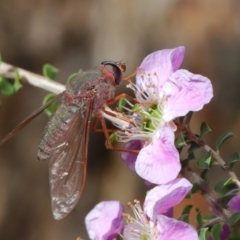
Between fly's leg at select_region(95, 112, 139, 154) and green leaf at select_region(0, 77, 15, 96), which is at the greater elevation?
fly's leg at select_region(95, 112, 139, 154)

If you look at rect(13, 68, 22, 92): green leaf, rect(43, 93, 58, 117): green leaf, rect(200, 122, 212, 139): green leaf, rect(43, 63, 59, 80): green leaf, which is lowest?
rect(43, 93, 58, 117): green leaf

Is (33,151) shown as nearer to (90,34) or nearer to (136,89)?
(90,34)

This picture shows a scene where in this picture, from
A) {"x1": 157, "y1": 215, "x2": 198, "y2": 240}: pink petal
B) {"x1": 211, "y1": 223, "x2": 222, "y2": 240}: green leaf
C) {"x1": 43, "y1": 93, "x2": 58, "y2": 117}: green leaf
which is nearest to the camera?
{"x1": 157, "y1": 215, "x2": 198, "y2": 240}: pink petal

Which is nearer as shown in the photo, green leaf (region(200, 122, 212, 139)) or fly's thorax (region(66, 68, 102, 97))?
green leaf (region(200, 122, 212, 139))

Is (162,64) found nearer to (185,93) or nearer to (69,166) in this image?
(185,93)

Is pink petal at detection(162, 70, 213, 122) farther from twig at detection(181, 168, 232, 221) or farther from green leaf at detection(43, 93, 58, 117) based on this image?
green leaf at detection(43, 93, 58, 117)

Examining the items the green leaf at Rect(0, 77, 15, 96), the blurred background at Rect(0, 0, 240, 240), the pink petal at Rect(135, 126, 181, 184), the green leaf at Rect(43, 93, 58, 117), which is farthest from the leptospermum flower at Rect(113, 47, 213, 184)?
the blurred background at Rect(0, 0, 240, 240)

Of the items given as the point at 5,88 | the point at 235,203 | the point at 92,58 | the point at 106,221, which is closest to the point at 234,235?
the point at 235,203

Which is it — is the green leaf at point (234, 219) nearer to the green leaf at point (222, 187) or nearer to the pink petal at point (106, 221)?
the green leaf at point (222, 187)

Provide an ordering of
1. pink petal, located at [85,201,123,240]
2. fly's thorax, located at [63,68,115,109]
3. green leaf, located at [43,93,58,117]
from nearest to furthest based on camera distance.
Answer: pink petal, located at [85,201,123,240]
fly's thorax, located at [63,68,115,109]
green leaf, located at [43,93,58,117]
